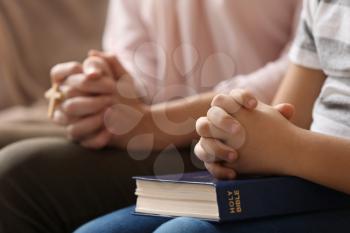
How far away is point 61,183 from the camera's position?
100 cm

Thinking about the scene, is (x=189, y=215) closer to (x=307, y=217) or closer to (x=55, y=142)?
(x=307, y=217)

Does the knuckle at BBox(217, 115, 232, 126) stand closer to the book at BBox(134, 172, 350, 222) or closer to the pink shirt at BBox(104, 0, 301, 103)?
the book at BBox(134, 172, 350, 222)

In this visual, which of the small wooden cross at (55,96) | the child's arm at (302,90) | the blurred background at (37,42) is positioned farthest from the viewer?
the blurred background at (37,42)

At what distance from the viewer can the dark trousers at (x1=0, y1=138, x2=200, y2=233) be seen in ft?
3.21

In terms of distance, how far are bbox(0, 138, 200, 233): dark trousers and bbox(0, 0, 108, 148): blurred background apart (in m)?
0.44

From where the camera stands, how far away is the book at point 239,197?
72 cm

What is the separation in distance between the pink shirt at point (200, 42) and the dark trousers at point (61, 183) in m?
0.19

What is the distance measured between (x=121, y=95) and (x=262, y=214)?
1.42 ft

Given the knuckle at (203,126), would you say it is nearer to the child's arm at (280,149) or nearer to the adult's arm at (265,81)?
the child's arm at (280,149)

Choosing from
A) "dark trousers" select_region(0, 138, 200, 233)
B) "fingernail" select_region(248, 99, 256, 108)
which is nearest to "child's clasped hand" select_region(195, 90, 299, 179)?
"fingernail" select_region(248, 99, 256, 108)

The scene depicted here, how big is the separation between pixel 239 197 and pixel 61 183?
0.38 m

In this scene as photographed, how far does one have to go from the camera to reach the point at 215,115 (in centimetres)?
76

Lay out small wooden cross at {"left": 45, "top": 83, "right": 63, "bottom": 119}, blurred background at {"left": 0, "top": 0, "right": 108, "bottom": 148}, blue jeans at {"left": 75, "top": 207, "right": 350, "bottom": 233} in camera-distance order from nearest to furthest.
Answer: blue jeans at {"left": 75, "top": 207, "right": 350, "bottom": 233} < small wooden cross at {"left": 45, "top": 83, "right": 63, "bottom": 119} < blurred background at {"left": 0, "top": 0, "right": 108, "bottom": 148}

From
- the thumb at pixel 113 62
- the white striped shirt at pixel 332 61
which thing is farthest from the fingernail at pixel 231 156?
the thumb at pixel 113 62
